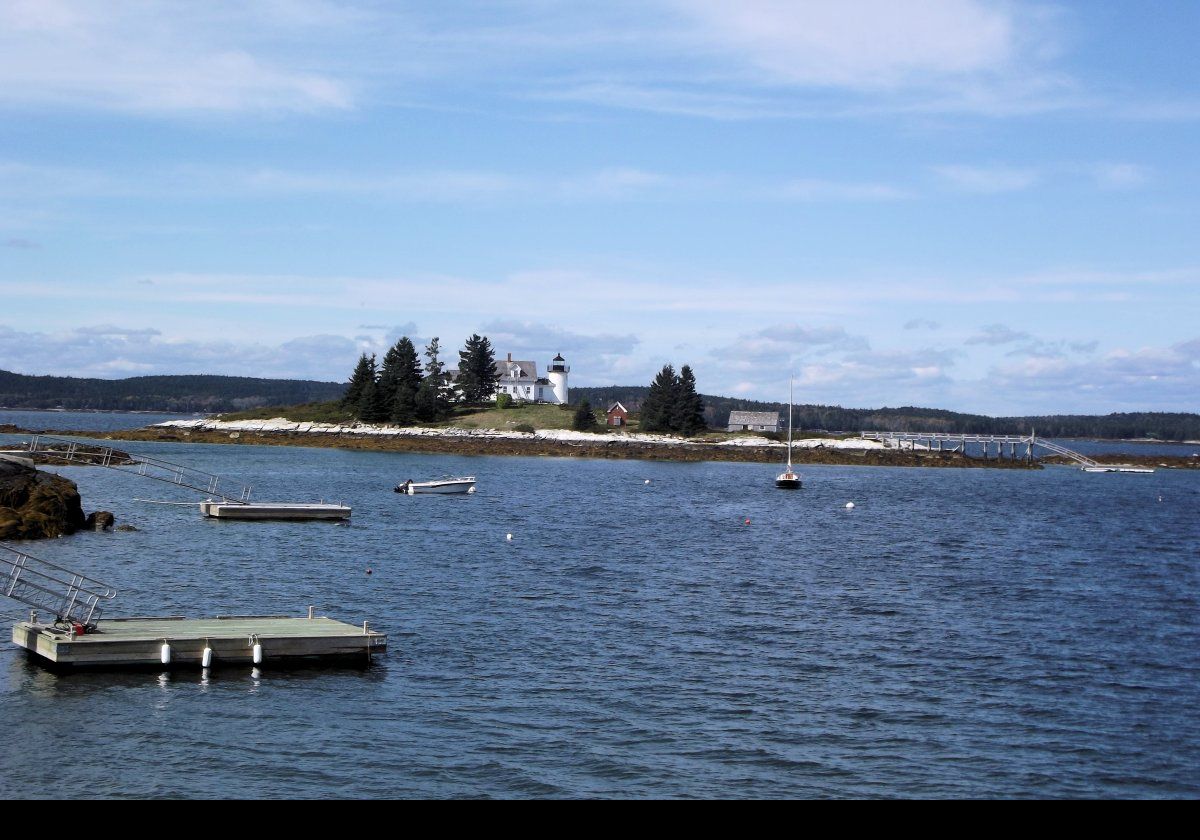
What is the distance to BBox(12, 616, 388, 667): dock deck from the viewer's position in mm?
23438

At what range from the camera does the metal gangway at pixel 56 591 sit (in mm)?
24594

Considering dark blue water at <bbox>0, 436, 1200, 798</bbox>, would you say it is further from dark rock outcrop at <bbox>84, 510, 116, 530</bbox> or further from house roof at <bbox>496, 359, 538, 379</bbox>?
house roof at <bbox>496, 359, 538, 379</bbox>

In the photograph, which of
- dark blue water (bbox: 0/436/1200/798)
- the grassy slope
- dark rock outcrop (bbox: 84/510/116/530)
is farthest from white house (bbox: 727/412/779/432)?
dark rock outcrop (bbox: 84/510/116/530)

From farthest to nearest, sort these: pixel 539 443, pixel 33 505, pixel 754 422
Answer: pixel 754 422
pixel 539 443
pixel 33 505

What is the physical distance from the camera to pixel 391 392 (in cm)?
14962

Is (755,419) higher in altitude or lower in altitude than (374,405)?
higher

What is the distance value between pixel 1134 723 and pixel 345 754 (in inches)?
623

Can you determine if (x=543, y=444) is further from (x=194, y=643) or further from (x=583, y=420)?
(x=194, y=643)

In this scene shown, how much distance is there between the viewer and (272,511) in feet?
188

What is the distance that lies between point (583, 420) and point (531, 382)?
2446cm

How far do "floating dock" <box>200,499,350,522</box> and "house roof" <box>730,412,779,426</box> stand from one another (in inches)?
5013

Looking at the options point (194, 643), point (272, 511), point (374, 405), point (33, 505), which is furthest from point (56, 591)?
point (374, 405)
